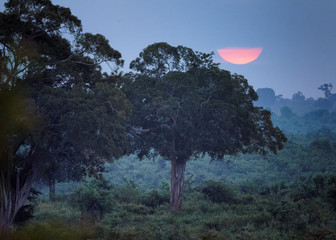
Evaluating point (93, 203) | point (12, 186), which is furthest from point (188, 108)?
point (12, 186)

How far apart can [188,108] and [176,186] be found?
20.6ft

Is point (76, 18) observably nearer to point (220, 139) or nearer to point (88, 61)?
point (88, 61)

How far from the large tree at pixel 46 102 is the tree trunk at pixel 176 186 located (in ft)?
26.4

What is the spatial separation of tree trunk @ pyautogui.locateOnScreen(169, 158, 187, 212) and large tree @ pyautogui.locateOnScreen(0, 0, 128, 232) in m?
8.06

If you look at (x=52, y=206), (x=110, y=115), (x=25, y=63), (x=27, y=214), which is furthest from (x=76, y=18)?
(x=52, y=206)

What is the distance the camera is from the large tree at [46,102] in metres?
13.6

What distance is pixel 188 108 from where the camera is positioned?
2070cm

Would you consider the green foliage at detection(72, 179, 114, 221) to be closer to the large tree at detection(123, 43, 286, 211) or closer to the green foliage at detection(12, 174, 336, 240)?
the green foliage at detection(12, 174, 336, 240)

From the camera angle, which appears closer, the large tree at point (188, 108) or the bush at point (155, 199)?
the large tree at point (188, 108)

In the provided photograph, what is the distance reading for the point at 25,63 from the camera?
14469 millimetres

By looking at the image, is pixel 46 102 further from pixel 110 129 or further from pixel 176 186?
pixel 176 186

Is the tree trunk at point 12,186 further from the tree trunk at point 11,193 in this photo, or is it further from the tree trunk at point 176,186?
the tree trunk at point 176,186

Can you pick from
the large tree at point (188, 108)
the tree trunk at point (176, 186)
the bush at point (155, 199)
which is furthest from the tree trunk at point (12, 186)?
the bush at point (155, 199)

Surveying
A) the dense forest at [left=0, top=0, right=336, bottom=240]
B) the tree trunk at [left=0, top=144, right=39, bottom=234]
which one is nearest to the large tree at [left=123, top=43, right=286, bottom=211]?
the dense forest at [left=0, top=0, right=336, bottom=240]
